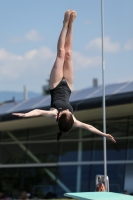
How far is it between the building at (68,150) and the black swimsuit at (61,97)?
30.3 feet

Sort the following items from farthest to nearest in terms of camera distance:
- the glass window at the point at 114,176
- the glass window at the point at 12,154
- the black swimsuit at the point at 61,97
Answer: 1. the glass window at the point at 12,154
2. the glass window at the point at 114,176
3. the black swimsuit at the point at 61,97

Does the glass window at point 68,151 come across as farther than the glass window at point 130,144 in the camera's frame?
Yes

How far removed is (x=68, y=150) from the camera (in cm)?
2234

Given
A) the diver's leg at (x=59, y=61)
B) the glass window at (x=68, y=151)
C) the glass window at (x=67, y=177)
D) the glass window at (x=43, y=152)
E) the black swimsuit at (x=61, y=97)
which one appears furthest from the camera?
the glass window at (x=43, y=152)

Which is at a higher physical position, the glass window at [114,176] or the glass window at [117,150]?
the glass window at [117,150]

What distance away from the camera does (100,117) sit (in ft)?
70.7

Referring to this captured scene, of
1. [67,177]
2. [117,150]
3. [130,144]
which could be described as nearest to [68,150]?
[67,177]

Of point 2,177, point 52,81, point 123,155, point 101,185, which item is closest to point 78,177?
point 123,155

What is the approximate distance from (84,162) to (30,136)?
9.27 feet

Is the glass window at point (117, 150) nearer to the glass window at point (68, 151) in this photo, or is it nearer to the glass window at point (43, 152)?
the glass window at point (68, 151)

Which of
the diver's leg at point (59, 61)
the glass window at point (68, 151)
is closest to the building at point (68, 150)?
the glass window at point (68, 151)

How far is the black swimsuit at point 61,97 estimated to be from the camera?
932 cm

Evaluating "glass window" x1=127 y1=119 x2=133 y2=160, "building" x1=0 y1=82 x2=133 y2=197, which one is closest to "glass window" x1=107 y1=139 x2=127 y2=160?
"building" x1=0 y1=82 x2=133 y2=197

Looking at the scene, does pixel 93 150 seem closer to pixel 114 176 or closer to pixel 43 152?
pixel 114 176
